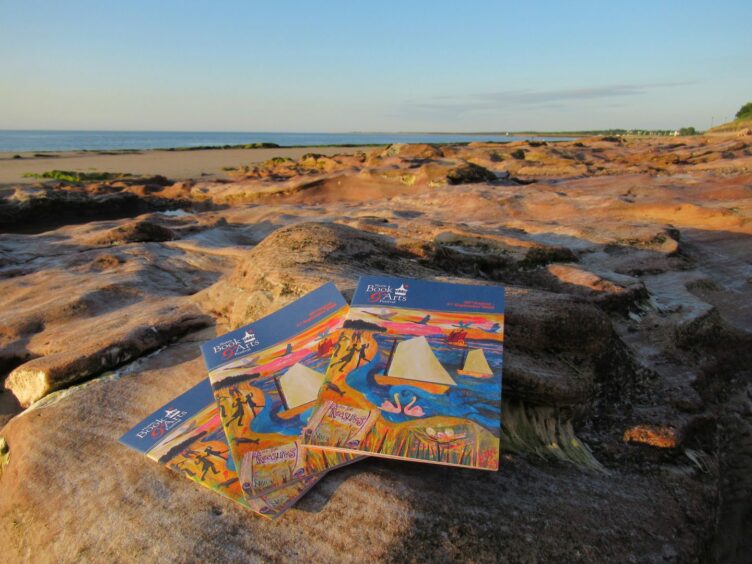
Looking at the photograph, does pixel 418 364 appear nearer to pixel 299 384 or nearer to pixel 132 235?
pixel 299 384

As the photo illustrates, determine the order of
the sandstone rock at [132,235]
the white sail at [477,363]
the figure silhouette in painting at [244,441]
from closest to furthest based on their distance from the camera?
1. the figure silhouette in painting at [244,441]
2. the white sail at [477,363]
3. the sandstone rock at [132,235]

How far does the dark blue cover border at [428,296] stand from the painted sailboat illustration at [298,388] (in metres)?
0.35

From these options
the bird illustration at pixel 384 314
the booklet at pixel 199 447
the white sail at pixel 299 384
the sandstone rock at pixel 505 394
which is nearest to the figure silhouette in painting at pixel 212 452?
the booklet at pixel 199 447

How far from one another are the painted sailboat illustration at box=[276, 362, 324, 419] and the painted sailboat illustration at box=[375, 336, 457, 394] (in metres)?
0.25

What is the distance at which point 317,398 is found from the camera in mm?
1690

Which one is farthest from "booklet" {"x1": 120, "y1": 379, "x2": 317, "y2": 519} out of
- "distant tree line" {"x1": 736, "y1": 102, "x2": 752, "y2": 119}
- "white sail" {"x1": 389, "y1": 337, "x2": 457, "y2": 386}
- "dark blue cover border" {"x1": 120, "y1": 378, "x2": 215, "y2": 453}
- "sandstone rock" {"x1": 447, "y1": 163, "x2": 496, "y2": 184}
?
"distant tree line" {"x1": 736, "y1": 102, "x2": 752, "y2": 119}

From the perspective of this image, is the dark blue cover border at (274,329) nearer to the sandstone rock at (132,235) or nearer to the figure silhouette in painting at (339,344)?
the figure silhouette in painting at (339,344)

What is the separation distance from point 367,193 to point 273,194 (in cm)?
218

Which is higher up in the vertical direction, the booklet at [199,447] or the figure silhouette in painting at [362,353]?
the figure silhouette in painting at [362,353]

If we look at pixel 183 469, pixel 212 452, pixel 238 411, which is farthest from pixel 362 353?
pixel 183 469

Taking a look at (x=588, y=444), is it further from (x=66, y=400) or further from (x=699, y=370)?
(x=66, y=400)

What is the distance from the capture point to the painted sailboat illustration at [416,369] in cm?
168

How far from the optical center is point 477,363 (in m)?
1.77

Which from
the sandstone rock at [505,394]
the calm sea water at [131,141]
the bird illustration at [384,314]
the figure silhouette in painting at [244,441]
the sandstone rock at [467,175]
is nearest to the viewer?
the sandstone rock at [505,394]
